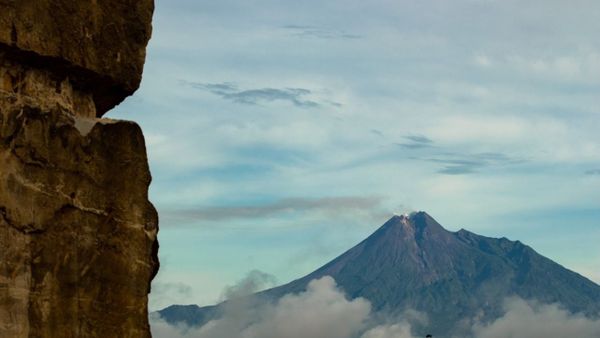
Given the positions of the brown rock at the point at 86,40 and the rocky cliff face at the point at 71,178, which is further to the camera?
the brown rock at the point at 86,40

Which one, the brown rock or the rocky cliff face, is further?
the brown rock

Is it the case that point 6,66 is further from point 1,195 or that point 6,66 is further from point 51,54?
point 1,195

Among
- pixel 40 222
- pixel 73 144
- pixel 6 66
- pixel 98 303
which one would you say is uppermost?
pixel 6 66

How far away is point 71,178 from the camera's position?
18.5m

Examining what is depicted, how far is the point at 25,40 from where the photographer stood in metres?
18.2

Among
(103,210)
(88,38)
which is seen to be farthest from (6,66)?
(103,210)

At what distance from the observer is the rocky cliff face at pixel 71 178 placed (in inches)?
697

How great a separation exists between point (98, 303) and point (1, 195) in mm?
2708

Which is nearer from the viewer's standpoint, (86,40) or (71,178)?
(71,178)

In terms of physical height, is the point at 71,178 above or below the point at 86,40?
below

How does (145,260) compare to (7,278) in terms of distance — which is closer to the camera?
(7,278)

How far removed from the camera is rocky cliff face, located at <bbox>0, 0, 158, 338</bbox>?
17703mm

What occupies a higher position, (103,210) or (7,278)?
(103,210)

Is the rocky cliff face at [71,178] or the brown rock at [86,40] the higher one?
the brown rock at [86,40]
